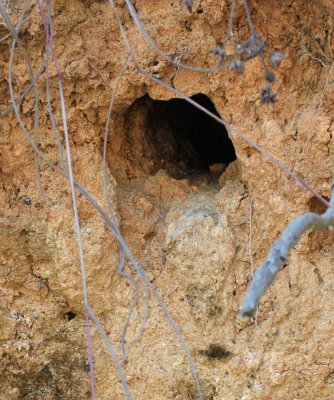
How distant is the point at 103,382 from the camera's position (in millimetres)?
2295

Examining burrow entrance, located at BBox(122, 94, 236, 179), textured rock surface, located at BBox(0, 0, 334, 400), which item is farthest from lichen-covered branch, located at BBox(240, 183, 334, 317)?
burrow entrance, located at BBox(122, 94, 236, 179)

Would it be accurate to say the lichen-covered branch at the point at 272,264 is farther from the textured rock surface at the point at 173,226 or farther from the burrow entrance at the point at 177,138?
the burrow entrance at the point at 177,138

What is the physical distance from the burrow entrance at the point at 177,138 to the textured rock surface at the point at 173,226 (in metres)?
0.09

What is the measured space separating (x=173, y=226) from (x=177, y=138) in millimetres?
531

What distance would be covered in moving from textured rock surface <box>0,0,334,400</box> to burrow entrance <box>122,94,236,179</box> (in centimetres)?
9

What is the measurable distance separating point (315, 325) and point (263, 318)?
16 cm

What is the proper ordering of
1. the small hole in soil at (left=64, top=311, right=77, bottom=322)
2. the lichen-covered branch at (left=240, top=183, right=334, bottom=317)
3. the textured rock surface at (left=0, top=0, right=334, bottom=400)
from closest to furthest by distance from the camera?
the lichen-covered branch at (left=240, top=183, right=334, bottom=317)
the textured rock surface at (left=0, top=0, right=334, bottom=400)
the small hole in soil at (left=64, top=311, right=77, bottom=322)

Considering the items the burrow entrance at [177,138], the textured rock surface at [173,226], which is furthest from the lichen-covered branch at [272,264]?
the burrow entrance at [177,138]

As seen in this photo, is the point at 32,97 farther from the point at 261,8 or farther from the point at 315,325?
the point at 315,325

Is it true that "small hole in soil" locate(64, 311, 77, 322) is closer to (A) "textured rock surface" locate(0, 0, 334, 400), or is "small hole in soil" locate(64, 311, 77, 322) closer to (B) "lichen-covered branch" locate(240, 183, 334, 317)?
(A) "textured rock surface" locate(0, 0, 334, 400)

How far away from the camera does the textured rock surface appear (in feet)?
6.96

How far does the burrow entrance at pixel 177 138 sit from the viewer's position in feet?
8.01

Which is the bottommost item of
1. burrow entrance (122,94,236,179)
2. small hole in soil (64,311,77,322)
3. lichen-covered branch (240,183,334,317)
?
small hole in soil (64,311,77,322)

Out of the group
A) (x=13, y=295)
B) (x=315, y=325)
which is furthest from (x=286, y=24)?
(x=13, y=295)
